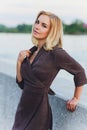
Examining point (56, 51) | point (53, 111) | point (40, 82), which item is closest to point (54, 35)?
point (56, 51)

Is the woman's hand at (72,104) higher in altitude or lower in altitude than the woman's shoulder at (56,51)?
lower

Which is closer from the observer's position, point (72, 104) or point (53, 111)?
point (72, 104)

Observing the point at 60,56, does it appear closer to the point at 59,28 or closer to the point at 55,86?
the point at 59,28

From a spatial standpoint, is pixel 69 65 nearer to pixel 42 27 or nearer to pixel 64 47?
pixel 42 27

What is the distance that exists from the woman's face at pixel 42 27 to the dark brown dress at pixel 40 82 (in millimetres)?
61

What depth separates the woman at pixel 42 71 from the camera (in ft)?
4.58

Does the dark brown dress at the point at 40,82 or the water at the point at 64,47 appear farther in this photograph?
the water at the point at 64,47

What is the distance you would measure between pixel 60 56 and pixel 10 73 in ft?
2.14

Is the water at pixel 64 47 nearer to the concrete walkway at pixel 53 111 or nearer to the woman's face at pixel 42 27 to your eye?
the concrete walkway at pixel 53 111

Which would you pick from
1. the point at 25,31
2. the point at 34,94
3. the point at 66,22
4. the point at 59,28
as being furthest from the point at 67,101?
the point at 25,31

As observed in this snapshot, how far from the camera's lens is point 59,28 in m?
1.43

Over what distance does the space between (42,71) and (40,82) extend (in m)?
0.05

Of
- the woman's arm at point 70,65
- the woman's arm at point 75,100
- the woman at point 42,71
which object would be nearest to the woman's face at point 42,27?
the woman at point 42,71

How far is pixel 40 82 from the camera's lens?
1.42 m
